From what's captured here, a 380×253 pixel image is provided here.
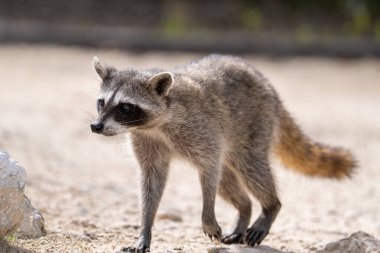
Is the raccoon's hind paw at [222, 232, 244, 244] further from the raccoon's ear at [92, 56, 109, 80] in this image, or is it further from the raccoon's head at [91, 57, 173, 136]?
the raccoon's ear at [92, 56, 109, 80]

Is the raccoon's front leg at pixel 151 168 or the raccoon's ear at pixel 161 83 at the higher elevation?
the raccoon's ear at pixel 161 83

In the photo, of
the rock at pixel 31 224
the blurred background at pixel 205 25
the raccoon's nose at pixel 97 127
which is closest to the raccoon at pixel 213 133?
the raccoon's nose at pixel 97 127

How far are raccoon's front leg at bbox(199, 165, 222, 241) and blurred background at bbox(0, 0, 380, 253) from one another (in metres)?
0.14

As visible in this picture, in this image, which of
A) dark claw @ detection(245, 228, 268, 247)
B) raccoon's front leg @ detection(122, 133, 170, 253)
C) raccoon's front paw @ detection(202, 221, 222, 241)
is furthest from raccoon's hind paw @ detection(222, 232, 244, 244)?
raccoon's front leg @ detection(122, 133, 170, 253)

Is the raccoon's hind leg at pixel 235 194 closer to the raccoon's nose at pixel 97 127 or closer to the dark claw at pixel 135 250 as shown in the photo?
the dark claw at pixel 135 250

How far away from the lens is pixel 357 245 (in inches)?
255

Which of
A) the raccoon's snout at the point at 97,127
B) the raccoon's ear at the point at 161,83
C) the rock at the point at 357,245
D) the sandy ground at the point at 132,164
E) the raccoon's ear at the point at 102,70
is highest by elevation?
the raccoon's ear at the point at 161,83

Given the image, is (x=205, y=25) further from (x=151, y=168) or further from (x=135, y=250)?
(x=135, y=250)

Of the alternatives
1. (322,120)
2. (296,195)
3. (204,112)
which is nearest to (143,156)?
(204,112)

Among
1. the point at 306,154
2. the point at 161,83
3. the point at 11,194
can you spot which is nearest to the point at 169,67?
the point at 306,154

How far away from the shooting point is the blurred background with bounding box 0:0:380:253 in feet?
26.2

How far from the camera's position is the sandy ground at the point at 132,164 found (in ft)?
24.5

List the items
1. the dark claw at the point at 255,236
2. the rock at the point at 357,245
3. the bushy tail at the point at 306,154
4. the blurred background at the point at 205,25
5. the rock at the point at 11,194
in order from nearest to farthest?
the rock at the point at 11,194
the rock at the point at 357,245
the dark claw at the point at 255,236
the bushy tail at the point at 306,154
the blurred background at the point at 205,25

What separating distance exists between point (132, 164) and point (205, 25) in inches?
564
